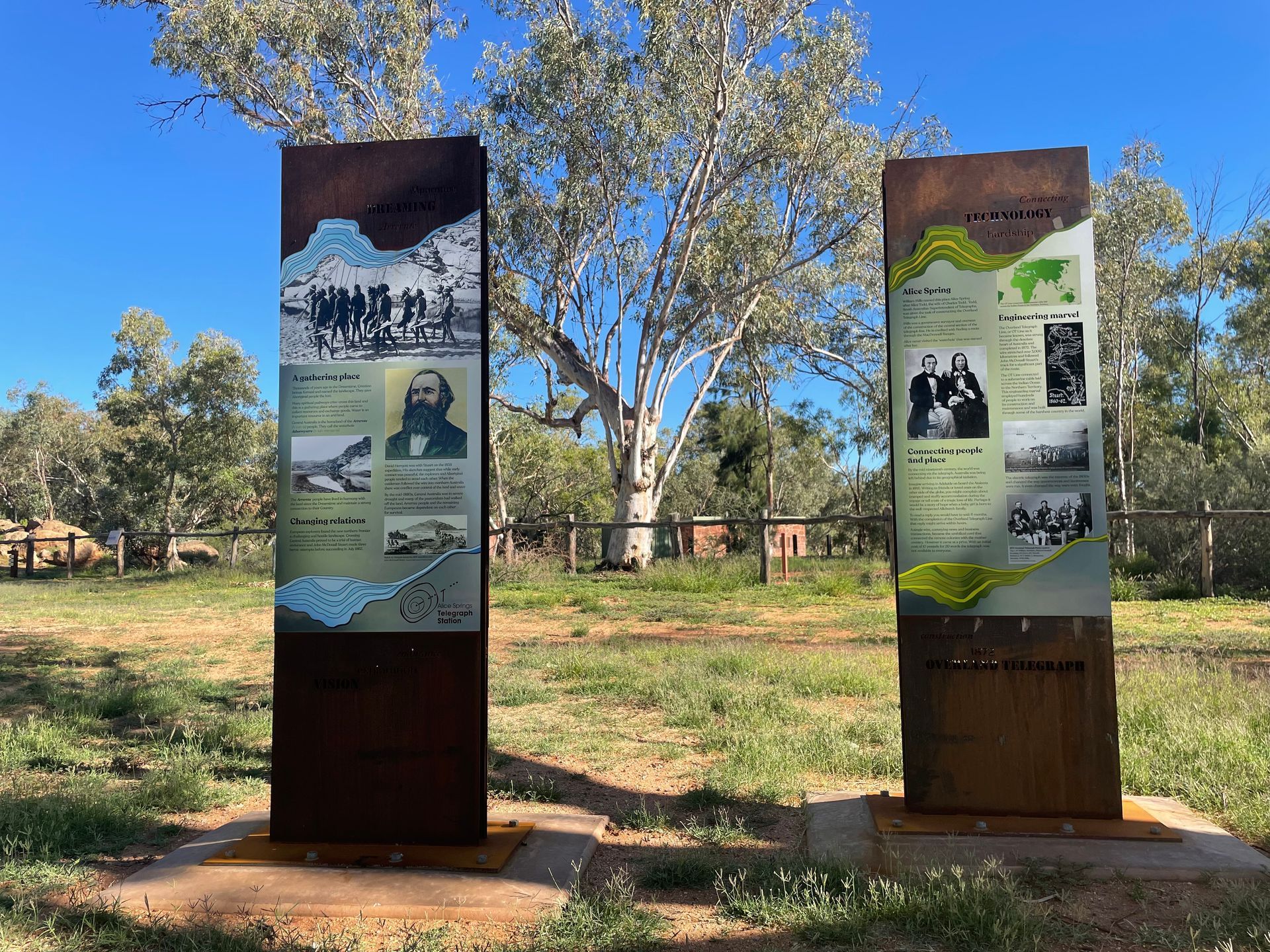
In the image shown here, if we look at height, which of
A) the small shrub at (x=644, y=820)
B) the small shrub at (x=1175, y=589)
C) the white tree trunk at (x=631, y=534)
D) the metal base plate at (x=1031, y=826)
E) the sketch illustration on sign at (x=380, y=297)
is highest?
the sketch illustration on sign at (x=380, y=297)

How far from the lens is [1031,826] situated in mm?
3324

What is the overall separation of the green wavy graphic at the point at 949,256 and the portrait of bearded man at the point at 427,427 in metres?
1.95

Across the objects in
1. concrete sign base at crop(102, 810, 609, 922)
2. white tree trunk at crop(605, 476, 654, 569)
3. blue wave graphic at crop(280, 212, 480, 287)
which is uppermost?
blue wave graphic at crop(280, 212, 480, 287)

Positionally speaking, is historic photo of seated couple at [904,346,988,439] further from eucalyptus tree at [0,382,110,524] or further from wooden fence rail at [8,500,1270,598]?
eucalyptus tree at [0,382,110,524]

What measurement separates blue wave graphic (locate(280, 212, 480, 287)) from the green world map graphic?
2638 millimetres

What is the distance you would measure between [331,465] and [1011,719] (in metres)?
2.97

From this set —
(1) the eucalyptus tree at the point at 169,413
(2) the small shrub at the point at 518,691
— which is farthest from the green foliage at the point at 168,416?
(2) the small shrub at the point at 518,691

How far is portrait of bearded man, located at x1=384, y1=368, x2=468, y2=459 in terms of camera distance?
3.40 metres

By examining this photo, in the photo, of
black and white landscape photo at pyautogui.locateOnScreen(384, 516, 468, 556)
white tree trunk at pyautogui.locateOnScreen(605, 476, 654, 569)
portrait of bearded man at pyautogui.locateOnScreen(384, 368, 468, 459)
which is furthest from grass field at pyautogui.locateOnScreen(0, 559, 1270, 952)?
white tree trunk at pyautogui.locateOnScreen(605, 476, 654, 569)

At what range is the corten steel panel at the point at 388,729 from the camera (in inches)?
129

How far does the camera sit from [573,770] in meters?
4.62

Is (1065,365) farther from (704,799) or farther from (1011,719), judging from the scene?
(704,799)

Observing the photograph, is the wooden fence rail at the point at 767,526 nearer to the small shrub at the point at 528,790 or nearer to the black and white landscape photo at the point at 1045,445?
the small shrub at the point at 528,790

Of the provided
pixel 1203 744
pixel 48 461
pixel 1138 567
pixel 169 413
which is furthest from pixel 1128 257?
pixel 48 461
